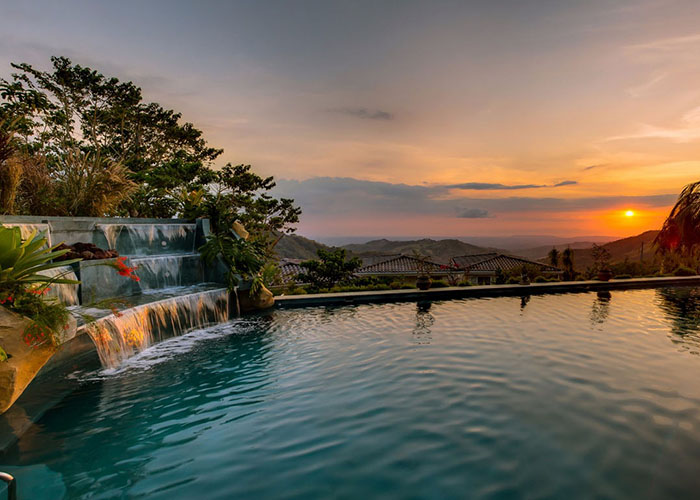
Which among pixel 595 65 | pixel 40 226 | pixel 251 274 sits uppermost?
pixel 595 65

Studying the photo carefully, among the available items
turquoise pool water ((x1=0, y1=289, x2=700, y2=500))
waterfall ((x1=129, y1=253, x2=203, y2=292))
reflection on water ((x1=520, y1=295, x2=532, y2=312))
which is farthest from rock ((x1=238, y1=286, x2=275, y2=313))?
reflection on water ((x1=520, y1=295, x2=532, y2=312))

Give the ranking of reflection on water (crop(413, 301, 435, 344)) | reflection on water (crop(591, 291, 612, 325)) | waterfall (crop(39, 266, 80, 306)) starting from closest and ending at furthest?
waterfall (crop(39, 266, 80, 306))
reflection on water (crop(413, 301, 435, 344))
reflection on water (crop(591, 291, 612, 325))

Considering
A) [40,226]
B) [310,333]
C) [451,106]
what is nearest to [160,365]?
[310,333]

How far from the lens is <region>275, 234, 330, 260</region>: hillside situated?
98.6 m

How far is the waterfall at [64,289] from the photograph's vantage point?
614 centimetres

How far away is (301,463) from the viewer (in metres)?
3.13

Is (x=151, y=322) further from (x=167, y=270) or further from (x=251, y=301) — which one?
(x=251, y=301)

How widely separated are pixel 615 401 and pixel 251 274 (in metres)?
8.75

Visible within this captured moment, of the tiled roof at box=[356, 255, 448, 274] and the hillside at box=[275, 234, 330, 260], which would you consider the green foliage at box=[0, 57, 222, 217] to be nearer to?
the tiled roof at box=[356, 255, 448, 274]

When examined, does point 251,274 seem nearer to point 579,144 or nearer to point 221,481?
point 221,481

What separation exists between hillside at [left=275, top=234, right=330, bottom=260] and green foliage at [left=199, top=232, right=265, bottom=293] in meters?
85.2

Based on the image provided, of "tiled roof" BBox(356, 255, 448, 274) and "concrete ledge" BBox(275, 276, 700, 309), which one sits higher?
"tiled roof" BBox(356, 255, 448, 274)

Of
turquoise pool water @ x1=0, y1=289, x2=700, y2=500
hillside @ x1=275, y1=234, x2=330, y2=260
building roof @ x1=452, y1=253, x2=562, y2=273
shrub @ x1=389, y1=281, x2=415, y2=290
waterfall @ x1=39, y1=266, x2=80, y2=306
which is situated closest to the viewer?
turquoise pool water @ x1=0, y1=289, x2=700, y2=500

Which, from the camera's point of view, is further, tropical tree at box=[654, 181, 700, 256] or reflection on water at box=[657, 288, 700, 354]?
tropical tree at box=[654, 181, 700, 256]
